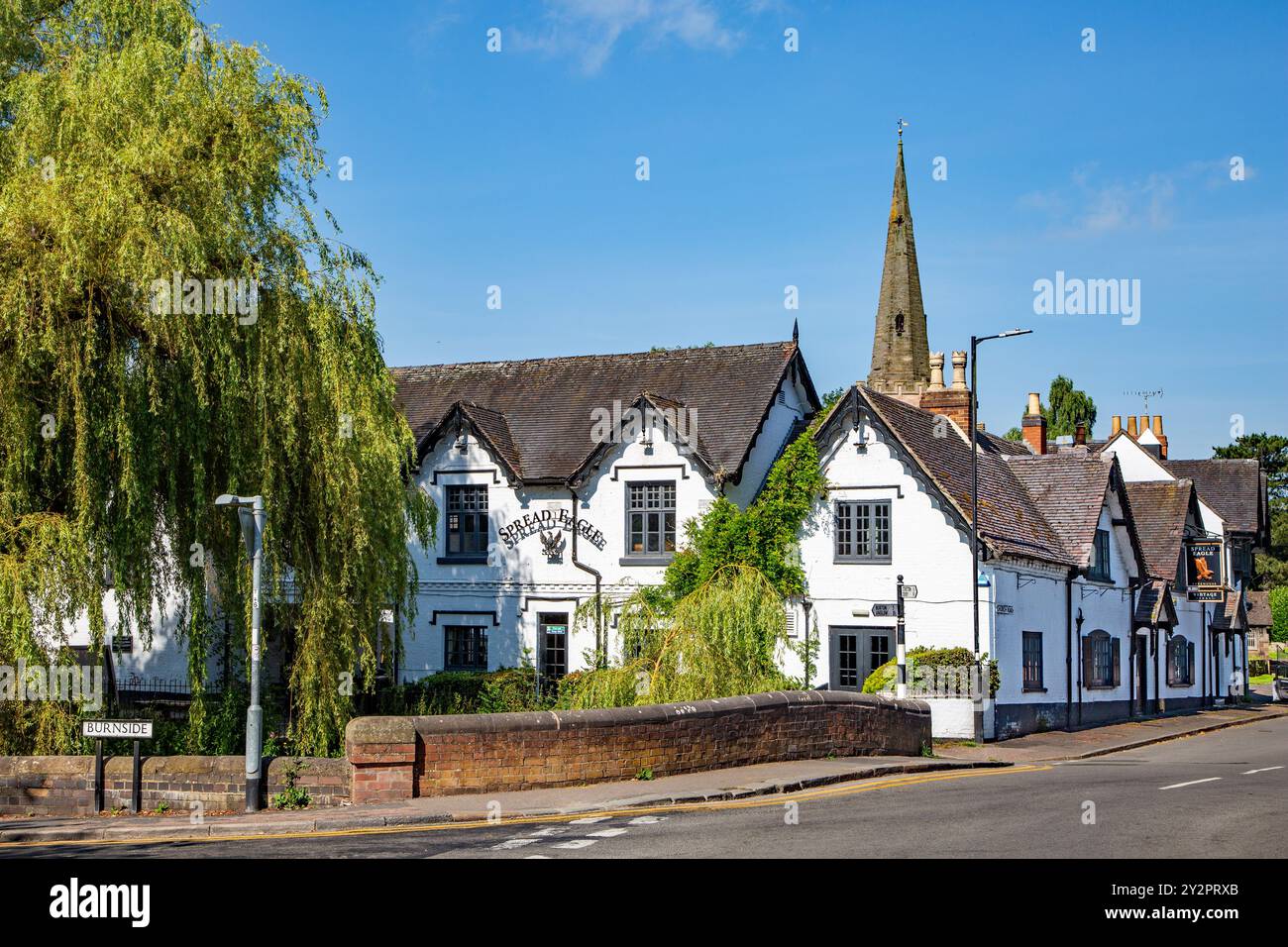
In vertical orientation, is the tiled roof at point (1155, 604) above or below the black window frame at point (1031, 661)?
above

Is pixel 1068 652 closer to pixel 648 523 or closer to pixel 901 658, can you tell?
pixel 901 658

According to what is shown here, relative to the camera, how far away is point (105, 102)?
18.7m

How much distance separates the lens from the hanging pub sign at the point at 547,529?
33938 millimetres

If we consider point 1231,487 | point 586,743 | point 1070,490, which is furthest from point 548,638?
point 1231,487

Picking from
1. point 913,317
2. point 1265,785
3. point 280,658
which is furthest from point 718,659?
point 913,317

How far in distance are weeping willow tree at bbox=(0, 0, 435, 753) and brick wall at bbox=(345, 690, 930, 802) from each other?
2.80m

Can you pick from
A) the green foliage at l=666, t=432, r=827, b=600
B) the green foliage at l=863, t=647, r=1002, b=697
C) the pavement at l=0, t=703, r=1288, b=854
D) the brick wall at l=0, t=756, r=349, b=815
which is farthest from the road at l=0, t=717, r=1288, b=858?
the green foliage at l=666, t=432, r=827, b=600

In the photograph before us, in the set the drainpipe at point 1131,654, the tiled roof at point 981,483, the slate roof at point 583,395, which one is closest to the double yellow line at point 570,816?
the tiled roof at point 981,483

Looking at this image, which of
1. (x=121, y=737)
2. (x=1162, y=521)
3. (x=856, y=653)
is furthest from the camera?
(x=1162, y=521)

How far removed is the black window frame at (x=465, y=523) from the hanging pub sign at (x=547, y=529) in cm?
59

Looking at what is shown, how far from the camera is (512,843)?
1359 cm

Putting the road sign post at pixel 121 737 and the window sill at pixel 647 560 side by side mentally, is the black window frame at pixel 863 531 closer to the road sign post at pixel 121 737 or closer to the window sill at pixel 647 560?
the window sill at pixel 647 560

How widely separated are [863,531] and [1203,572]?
913 inches

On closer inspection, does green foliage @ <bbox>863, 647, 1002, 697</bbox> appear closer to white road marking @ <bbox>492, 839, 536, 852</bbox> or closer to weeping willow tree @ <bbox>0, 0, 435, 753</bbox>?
weeping willow tree @ <bbox>0, 0, 435, 753</bbox>
